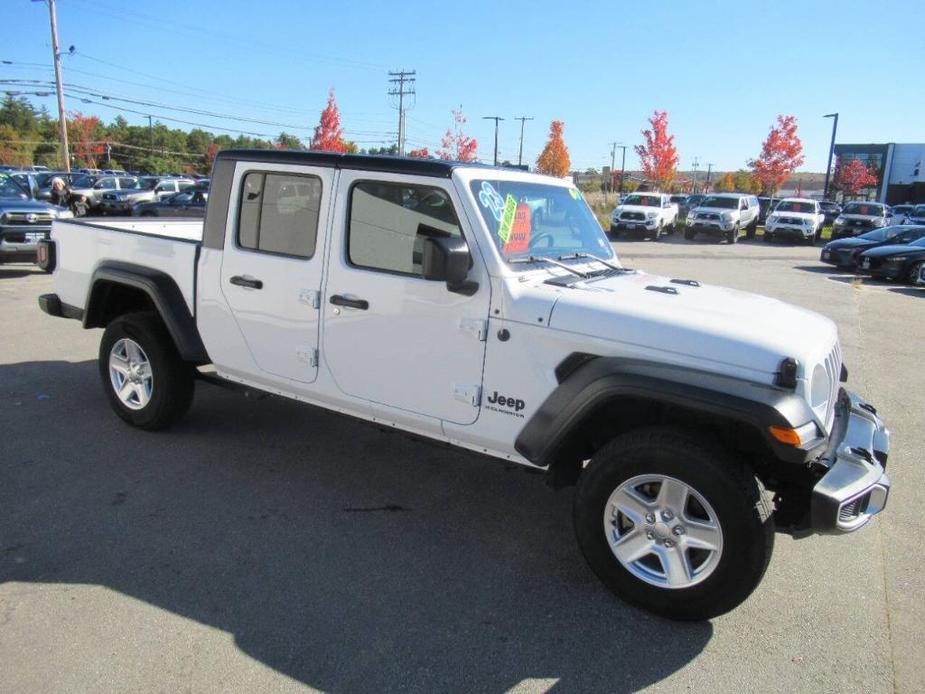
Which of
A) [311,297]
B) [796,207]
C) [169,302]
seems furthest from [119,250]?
[796,207]

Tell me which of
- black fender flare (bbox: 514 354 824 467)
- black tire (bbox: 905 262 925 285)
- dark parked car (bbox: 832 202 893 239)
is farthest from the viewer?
dark parked car (bbox: 832 202 893 239)

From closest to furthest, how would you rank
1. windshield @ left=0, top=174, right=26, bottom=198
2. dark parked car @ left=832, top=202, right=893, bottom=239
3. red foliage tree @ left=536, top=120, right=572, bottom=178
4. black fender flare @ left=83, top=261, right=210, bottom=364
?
black fender flare @ left=83, top=261, right=210, bottom=364 → windshield @ left=0, top=174, right=26, bottom=198 → dark parked car @ left=832, top=202, right=893, bottom=239 → red foliage tree @ left=536, top=120, right=572, bottom=178

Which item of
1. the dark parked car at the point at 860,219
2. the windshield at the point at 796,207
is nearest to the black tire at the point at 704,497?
the dark parked car at the point at 860,219

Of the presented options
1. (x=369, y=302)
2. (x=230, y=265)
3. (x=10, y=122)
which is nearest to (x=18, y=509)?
(x=230, y=265)

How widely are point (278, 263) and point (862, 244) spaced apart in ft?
60.2

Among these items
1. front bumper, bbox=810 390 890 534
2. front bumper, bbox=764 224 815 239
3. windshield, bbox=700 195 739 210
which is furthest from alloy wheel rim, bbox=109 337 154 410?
front bumper, bbox=764 224 815 239

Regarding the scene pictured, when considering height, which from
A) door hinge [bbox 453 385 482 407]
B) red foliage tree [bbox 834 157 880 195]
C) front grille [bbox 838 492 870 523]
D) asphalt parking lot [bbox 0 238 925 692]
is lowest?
asphalt parking lot [bbox 0 238 925 692]

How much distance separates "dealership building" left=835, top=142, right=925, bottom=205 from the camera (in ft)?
187

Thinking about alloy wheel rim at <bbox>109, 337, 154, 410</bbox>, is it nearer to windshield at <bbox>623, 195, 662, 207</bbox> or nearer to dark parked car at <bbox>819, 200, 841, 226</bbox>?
windshield at <bbox>623, 195, 662, 207</bbox>

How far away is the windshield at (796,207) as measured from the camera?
28.3 meters

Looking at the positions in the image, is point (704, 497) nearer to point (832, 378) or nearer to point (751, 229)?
point (832, 378)

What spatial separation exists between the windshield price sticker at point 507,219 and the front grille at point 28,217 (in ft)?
37.4

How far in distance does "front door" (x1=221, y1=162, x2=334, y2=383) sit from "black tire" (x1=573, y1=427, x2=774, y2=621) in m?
1.82

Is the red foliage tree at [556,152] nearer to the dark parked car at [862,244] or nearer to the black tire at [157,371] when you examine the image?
the dark parked car at [862,244]
